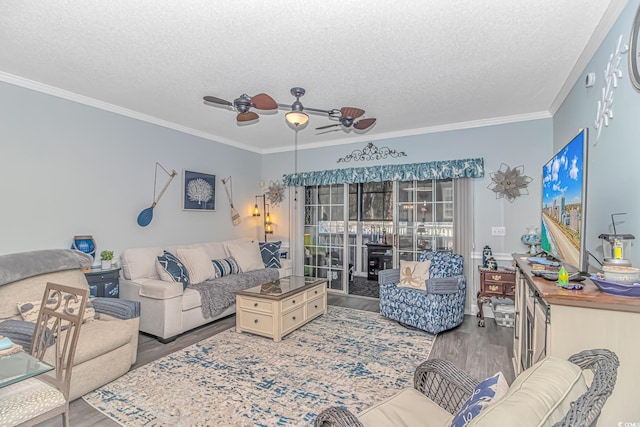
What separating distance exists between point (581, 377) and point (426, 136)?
14.4 ft

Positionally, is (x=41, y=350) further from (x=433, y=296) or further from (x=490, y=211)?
(x=490, y=211)

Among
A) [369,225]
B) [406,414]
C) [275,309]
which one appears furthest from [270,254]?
[406,414]

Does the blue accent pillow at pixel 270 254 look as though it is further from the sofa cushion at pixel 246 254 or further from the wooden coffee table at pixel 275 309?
the wooden coffee table at pixel 275 309

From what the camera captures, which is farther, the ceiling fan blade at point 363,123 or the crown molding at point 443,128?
the crown molding at point 443,128

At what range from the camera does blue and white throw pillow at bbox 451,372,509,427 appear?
0.97 metres

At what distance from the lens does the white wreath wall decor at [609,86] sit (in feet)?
6.57

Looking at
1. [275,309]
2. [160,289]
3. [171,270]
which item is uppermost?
[171,270]

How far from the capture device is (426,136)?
4.88 m

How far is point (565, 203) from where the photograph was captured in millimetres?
2248

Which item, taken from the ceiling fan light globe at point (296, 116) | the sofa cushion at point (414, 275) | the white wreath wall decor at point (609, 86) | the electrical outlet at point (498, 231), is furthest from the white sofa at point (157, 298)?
the white wreath wall decor at point (609, 86)

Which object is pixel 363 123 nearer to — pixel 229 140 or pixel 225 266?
pixel 225 266

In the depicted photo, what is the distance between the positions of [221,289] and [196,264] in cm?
51

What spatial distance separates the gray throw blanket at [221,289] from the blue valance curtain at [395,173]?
201 centimetres

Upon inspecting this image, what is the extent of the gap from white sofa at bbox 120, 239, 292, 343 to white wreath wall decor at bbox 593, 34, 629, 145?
4.10 meters
